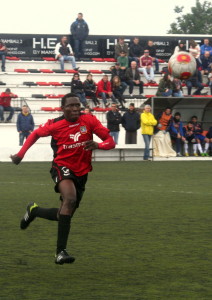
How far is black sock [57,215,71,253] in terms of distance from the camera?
7.25 m

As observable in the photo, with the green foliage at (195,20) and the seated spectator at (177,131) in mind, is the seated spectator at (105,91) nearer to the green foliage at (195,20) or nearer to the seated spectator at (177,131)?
the seated spectator at (177,131)

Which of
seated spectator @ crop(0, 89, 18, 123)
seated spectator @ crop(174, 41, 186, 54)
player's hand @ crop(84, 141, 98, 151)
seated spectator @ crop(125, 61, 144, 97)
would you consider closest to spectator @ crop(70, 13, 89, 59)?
seated spectator @ crop(125, 61, 144, 97)

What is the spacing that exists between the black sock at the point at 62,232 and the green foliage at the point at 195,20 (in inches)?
3465

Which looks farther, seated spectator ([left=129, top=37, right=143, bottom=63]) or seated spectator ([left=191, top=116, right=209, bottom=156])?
seated spectator ([left=129, top=37, right=143, bottom=63])

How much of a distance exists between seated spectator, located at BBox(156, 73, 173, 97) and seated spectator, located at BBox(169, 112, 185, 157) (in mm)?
1071

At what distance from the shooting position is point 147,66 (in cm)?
3522

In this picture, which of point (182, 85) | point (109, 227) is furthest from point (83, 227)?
point (182, 85)

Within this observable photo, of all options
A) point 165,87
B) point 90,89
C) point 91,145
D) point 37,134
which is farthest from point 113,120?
point 91,145

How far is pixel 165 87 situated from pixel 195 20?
67905mm

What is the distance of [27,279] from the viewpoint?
22.0ft

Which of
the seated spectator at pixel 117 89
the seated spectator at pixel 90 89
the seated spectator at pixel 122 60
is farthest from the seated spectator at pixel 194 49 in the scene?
the seated spectator at pixel 90 89

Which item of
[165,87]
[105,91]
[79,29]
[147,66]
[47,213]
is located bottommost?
[105,91]

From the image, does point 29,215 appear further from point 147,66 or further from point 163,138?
point 147,66

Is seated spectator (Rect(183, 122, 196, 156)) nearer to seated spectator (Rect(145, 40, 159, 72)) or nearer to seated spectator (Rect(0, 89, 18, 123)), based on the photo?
seated spectator (Rect(0, 89, 18, 123))
